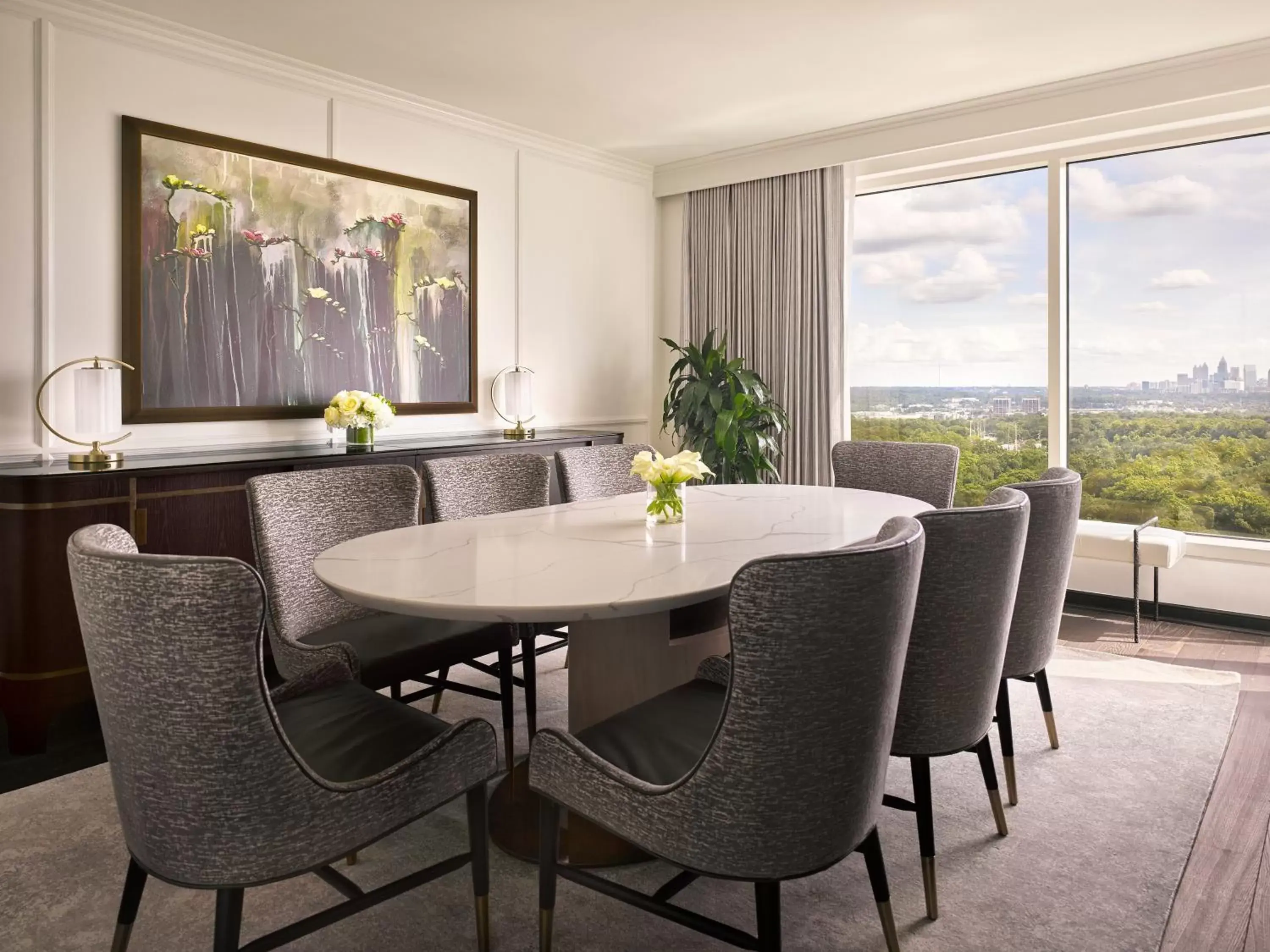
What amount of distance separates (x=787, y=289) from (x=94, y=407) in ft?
12.7

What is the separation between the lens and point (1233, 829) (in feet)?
8.15

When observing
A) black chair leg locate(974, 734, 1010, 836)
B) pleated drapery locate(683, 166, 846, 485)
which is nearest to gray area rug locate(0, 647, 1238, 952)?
black chair leg locate(974, 734, 1010, 836)

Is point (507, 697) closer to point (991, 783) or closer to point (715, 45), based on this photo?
point (991, 783)

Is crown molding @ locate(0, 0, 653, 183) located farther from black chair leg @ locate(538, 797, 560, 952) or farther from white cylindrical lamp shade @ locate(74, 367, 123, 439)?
black chair leg @ locate(538, 797, 560, 952)

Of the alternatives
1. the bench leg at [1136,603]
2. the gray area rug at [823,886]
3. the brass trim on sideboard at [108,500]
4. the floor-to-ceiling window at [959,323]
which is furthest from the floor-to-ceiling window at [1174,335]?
the brass trim on sideboard at [108,500]

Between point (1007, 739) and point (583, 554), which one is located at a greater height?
point (583, 554)

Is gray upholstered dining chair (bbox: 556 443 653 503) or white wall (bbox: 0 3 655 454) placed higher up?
white wall (bbox: 0 3 655 454)

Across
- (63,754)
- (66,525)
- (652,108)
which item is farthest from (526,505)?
(652,108)

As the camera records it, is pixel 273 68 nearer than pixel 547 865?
No

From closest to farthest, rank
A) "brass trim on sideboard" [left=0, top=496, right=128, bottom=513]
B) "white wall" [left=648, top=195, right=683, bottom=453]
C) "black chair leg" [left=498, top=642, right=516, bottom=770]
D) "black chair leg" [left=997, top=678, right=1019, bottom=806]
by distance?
"black chair leg" [left=997, top=678, right=1019, bottom=806], "black chair leg" [left=498, top=642, right=516, bottom=770], "brass trim on sideboard" [left=0, top=496, right=128, bottom=513], "white wall" [left=648, top=195, right=683, bottom=453]

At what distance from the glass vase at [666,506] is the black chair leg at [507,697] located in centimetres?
62

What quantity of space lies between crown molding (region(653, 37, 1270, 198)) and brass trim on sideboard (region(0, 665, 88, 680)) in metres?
4.50

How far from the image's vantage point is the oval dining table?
1.78m

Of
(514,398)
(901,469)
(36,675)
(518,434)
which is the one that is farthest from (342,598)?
(514,398)
